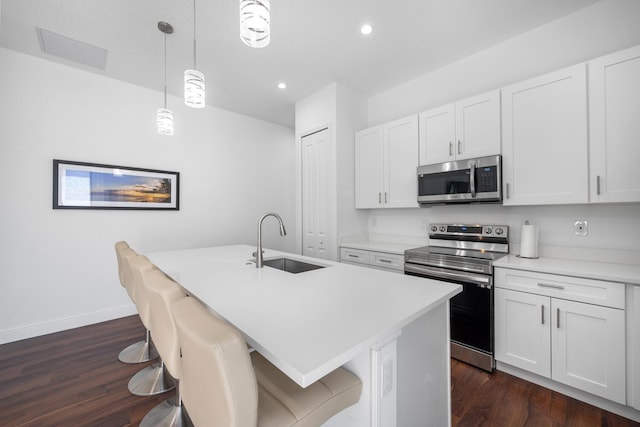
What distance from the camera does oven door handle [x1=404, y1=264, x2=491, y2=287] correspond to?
208 centimetres

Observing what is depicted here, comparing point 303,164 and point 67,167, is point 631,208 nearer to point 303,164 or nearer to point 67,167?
point 303,164

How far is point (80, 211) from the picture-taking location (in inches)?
117

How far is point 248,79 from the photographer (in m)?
3.22

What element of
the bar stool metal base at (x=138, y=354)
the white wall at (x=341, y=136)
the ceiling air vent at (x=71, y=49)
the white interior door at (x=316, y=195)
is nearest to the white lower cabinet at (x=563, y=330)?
the white wall at (x=341, y=136)

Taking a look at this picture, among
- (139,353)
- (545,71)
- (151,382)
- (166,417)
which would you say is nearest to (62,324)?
(139,353)

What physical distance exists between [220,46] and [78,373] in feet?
10.2

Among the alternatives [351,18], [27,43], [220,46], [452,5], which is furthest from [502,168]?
[27,43]

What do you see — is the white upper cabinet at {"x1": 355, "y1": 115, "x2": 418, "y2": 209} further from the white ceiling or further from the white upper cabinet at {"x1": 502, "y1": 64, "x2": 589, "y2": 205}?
the white upper cabinet at {"x1": 502, "y1": 64, "x2": 589, "y2": 205}

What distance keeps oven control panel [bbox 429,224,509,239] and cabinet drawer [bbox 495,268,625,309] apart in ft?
1.83

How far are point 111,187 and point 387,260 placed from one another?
132 inches

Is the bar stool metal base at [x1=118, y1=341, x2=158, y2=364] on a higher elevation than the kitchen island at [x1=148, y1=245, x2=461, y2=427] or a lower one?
lower

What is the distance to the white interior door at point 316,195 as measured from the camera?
11.3 feet

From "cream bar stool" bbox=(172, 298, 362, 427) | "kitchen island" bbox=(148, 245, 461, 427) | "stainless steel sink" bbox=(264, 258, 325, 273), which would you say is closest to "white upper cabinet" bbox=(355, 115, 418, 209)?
"stainless steel sink" bbox=(264, 258, 325, 273)

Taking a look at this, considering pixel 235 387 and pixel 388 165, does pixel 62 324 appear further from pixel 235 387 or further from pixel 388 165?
pixel 388 165
